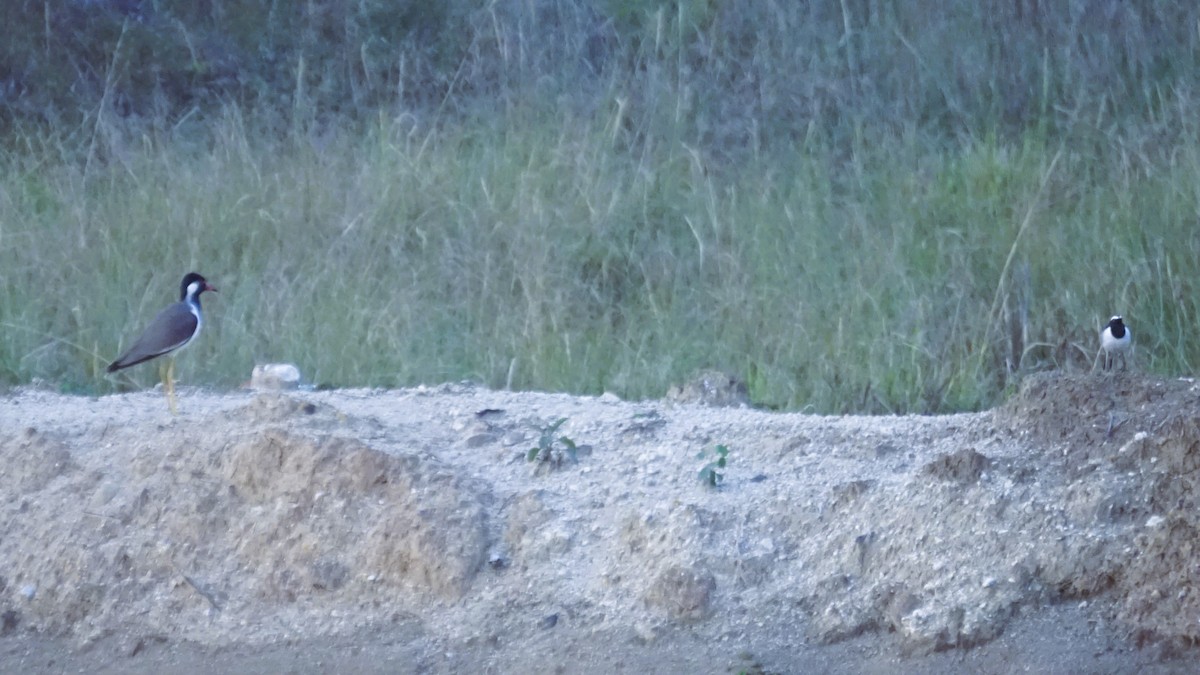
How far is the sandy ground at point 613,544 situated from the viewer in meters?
3.62

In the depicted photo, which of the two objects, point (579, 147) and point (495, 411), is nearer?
point (495, 411)

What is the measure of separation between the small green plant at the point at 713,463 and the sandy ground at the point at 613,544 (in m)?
0.03

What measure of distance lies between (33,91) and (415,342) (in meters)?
4.61

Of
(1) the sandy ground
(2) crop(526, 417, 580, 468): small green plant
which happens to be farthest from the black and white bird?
→ (2) crop(526, 417, 580, 468): small green plant

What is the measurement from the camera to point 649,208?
812 centimetres

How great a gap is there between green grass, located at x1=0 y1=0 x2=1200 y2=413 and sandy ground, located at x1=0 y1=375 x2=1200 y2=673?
147 cm

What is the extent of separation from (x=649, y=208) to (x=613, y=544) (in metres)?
4.35

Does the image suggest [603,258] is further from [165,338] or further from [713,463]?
[713,463]

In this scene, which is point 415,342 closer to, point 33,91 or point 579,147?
point 579,147

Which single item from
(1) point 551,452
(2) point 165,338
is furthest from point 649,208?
(1) point 551,452

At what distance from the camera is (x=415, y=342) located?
6703mm

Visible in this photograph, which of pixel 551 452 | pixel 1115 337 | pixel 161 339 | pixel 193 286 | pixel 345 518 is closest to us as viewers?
pixel 345 518

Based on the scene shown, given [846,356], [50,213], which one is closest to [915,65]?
[846,356]

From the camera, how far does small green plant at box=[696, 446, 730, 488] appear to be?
4.11 metres
